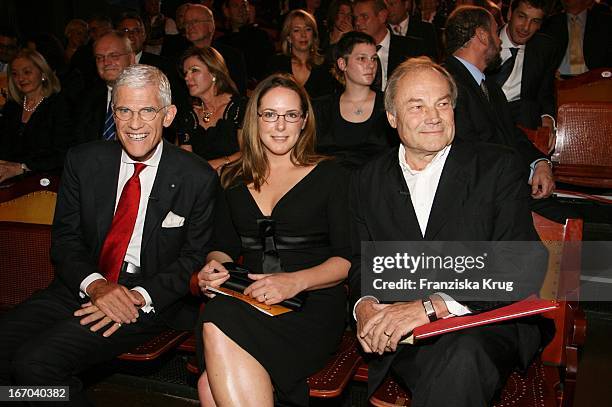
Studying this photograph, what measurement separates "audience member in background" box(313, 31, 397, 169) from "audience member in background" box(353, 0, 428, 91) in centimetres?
95

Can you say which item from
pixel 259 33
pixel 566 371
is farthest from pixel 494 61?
pixel 259 33

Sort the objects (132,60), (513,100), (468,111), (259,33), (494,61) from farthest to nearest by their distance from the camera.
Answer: (259,33)
(513,100)
(132,60)
(494,61)
(468,111)

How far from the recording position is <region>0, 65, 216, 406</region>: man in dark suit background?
2523 millimetres

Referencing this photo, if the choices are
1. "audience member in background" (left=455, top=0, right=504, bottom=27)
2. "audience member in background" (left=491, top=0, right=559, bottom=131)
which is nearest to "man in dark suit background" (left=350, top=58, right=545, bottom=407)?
"audience member in background" (left=491, top=0, right=559, bottom=131)

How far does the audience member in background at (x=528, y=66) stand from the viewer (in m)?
4.23

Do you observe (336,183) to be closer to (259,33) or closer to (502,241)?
(502,241)

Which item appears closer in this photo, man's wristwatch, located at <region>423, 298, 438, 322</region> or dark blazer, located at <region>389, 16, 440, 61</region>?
man's wristwatch, located at <region>423, 298, 438, 322</region>

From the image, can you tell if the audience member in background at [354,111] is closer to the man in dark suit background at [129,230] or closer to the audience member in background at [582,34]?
the man in dark suit background at [129,230]

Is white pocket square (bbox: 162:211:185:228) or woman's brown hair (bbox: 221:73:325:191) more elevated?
woman's brown hair (bbox: 221:73:325:191)

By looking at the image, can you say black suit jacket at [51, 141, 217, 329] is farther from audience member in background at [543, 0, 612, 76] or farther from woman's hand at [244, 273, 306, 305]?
audience member in background at [543, 0, 612, 76]

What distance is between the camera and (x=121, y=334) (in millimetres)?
2506

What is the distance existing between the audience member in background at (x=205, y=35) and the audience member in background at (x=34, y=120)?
1383 mm

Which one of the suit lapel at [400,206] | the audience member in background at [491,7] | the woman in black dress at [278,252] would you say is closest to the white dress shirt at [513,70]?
the audience member in background at [491,7]

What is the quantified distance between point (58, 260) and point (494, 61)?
2.41 metres
